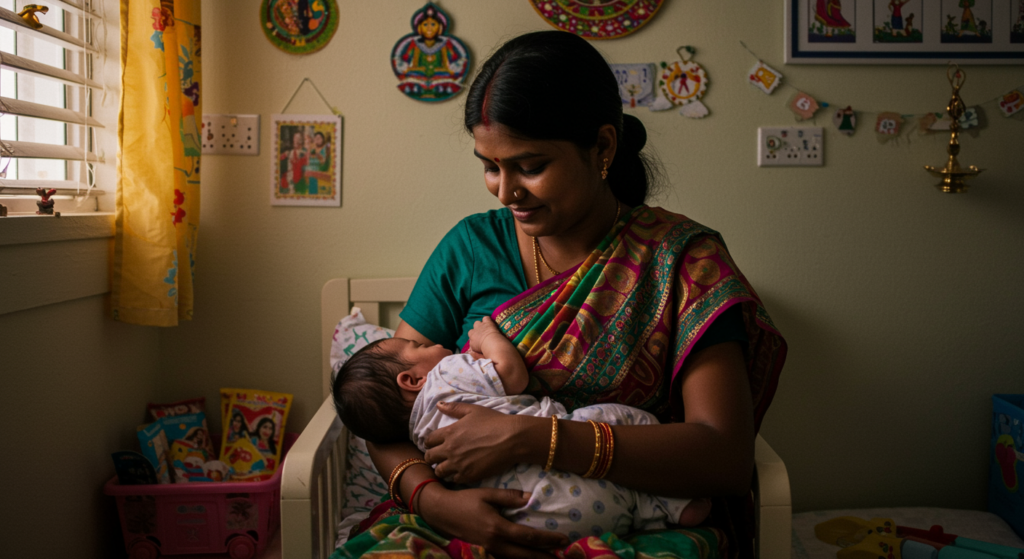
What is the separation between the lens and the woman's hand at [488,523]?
1079mm

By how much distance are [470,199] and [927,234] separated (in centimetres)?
139

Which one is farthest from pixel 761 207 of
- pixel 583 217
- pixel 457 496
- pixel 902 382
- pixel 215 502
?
pixel 215 502

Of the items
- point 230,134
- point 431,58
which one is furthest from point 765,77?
point 230,134

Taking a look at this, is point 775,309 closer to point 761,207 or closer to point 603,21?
point 761,207

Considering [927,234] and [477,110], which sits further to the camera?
[927,234]

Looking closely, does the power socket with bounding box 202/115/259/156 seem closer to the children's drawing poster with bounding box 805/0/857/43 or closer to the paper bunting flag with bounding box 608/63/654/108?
the paper bunting flag with bounding box 608/63/654/108

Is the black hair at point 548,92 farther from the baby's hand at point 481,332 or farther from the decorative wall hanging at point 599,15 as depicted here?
the decorative wall hanging at point 599,15

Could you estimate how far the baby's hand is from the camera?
4.32 ft

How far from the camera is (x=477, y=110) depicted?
1.29 m

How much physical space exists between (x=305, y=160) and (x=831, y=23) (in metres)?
1.60

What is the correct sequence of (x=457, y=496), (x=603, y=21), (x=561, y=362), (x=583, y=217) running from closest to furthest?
(x=457, y=496)
(x=561, y=362)
(x=583, y=217)
(x=603, y=21)

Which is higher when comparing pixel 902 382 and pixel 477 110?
pixel 477 110

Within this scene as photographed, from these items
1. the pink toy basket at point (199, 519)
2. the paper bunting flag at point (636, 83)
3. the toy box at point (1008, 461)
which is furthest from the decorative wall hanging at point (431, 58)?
the toy box at point (1008, 461)

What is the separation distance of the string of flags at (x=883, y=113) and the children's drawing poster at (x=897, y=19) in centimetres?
22
